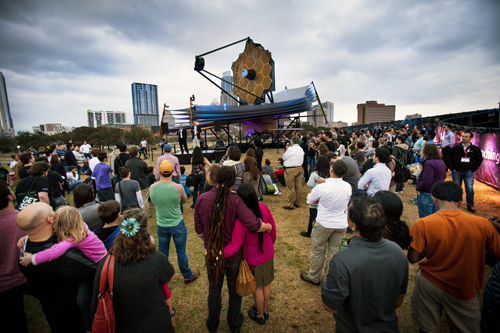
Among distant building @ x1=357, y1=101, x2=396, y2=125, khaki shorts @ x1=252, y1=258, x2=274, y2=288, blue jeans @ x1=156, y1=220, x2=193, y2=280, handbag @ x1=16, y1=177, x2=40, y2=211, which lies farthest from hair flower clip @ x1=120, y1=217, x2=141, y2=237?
distant building @ x1=357, y1=101, x2=396, y2=125

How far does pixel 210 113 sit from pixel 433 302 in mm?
15930

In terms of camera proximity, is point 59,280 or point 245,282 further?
point 245,282

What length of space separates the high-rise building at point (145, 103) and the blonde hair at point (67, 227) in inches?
6001

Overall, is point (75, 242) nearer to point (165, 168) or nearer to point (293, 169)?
point (165, 168)

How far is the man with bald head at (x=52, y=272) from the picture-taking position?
1.64 m

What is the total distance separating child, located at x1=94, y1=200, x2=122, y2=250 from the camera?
7.09 feet

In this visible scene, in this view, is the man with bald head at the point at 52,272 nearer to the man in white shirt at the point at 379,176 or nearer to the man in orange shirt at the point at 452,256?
the man in orange shirt at the point at 452,256

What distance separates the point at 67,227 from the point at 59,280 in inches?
16.4

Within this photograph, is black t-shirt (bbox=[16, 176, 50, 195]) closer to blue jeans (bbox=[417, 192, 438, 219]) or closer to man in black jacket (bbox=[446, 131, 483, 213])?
blue jeans (bbox=[417, 192, 438, 219])

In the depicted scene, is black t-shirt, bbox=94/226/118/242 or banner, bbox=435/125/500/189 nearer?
black t-shirt, bbox=94/226/118/242

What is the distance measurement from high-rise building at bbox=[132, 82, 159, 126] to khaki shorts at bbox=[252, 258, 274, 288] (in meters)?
153

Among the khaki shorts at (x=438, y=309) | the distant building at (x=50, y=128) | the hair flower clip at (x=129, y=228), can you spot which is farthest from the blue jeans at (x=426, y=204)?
the distant building at (x=50, y=128)

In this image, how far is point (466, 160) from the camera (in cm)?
464

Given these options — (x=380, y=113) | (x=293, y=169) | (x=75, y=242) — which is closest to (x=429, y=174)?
(x=293, y=169)
